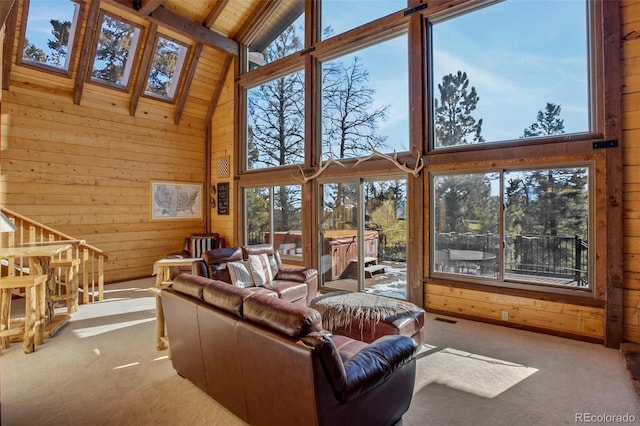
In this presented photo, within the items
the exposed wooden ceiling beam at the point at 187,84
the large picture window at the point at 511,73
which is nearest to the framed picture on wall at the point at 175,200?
the exposed wooden ceiling beam at the point at 187,84

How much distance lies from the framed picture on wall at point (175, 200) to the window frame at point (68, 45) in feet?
8.09

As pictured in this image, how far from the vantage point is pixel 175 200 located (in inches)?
302

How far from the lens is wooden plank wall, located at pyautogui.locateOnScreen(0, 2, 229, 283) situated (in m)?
5.70

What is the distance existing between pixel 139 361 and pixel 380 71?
5103 millimetres

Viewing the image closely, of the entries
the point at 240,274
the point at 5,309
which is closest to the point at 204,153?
the point at 240,274

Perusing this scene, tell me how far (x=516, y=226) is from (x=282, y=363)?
3643mm

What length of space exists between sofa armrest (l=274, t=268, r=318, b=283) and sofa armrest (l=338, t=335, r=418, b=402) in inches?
101

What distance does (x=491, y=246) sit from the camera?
174 inches

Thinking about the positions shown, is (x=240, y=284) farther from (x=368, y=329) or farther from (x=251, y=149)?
(x=251, y=149)

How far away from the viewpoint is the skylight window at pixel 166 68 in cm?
677

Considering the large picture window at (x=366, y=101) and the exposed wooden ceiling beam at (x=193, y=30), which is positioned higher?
the exposed wooden ceiling beam at (x=193, y=30)

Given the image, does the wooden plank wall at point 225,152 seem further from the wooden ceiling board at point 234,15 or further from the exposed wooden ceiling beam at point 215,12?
the exposed wooden ceiling beam at point 215,12

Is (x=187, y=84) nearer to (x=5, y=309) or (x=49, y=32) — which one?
(x=49, y=32)

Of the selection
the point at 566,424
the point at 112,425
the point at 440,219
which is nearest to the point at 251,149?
the point at 440,219
